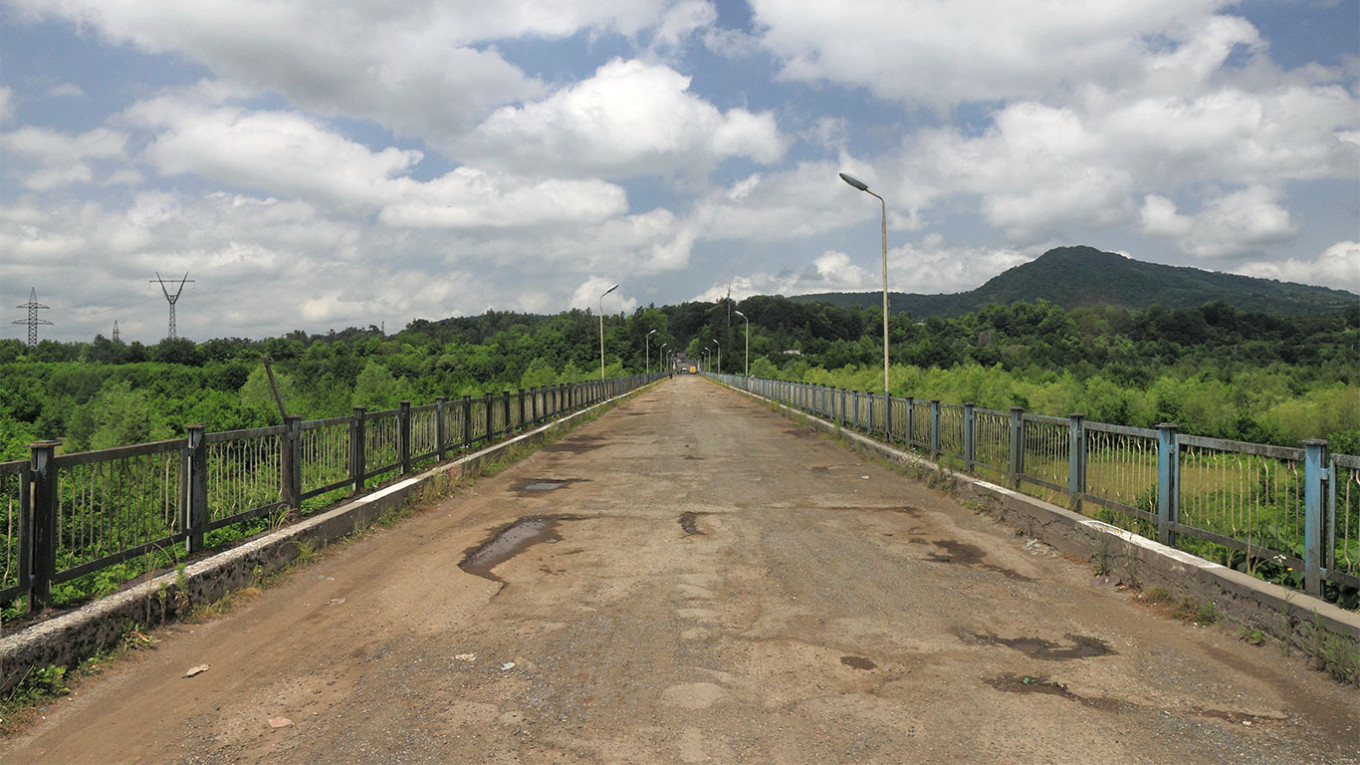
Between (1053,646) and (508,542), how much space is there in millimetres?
5101

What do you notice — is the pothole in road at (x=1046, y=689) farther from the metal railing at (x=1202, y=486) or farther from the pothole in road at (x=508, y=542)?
the pothole in road at (x=508, y=542)

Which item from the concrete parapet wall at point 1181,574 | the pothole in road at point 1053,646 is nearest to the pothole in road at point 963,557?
the concrete parapet wall at point 1181,574

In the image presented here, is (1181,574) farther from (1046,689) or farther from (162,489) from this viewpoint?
(162,489)

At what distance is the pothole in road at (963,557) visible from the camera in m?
6.70

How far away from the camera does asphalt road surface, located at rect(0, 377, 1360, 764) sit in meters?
3.53

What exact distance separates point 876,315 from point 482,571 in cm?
12430

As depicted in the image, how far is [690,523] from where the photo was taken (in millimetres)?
8688

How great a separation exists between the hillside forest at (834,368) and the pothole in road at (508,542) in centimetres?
304

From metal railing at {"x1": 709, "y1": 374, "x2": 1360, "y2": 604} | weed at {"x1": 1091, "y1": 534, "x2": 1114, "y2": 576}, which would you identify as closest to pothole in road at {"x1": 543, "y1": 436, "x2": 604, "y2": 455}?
metal railing at {"x1": 709, "y1": 374, "x2": 1360, "y2": 604}

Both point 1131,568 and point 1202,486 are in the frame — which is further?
point 1131,568

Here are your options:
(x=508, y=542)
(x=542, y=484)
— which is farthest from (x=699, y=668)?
(x=542, y=484)

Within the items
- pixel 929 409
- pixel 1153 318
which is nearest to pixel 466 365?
pixel 929 409

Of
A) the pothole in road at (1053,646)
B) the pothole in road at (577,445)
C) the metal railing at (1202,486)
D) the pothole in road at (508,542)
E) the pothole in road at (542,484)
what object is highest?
the metal railing at (1202,486)

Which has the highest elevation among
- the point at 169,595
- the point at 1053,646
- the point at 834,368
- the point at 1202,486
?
the point at 834,368
